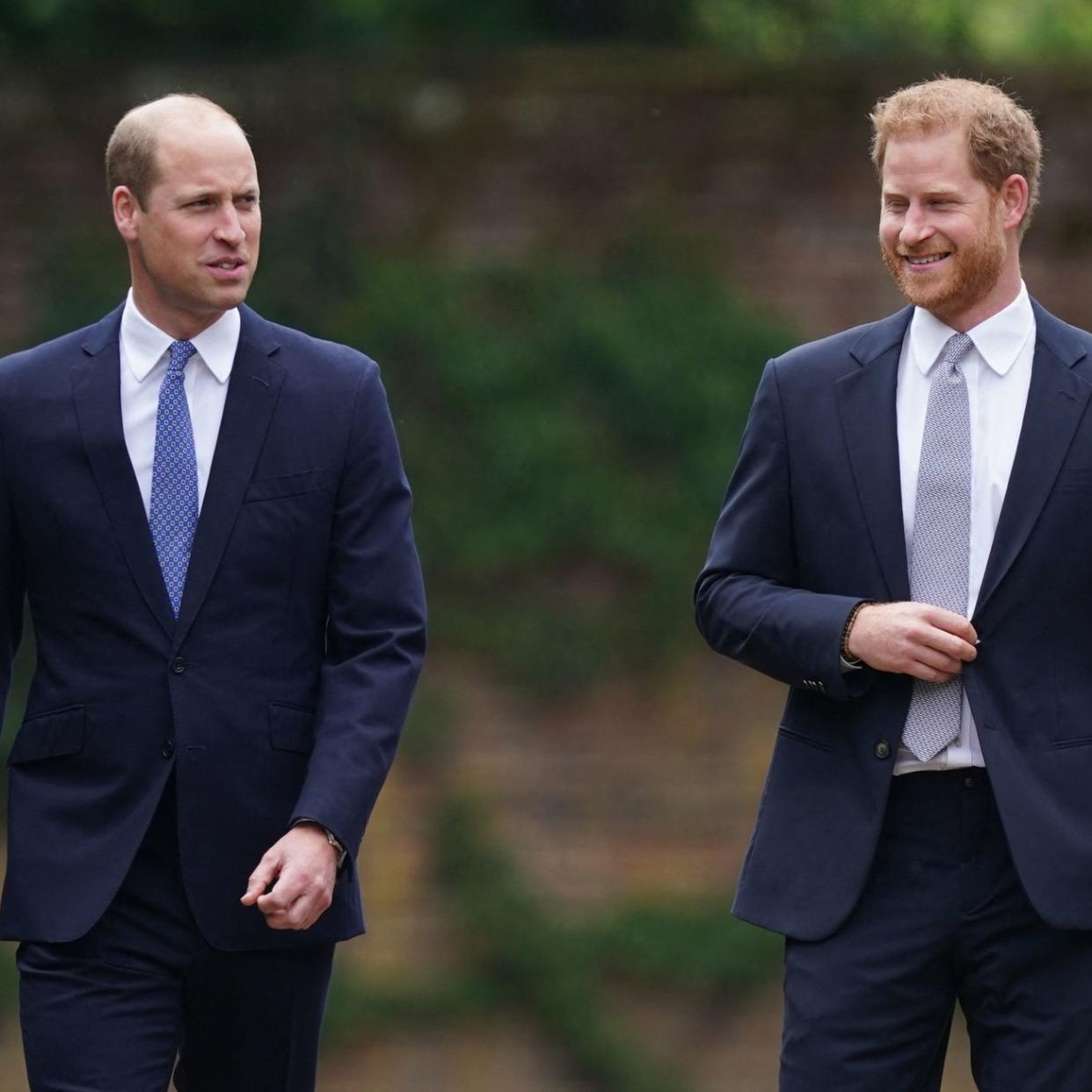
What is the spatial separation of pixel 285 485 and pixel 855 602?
3.32 ft

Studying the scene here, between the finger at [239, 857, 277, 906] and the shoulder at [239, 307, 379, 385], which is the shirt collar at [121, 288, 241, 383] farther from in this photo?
the finger at [239, 857, 277, 906]

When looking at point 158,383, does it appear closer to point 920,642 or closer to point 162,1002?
point 162,1002

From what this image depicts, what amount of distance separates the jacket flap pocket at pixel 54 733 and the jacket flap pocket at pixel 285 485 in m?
0.48

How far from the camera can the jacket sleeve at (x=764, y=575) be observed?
412 centimetres

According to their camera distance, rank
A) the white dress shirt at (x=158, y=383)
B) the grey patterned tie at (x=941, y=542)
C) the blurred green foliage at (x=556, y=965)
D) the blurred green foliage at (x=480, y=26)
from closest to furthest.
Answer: the grey patterned tie at (x=941, y=542), the white dress shirt at (x=158, y=383), the blurred green foliage at (x=556, y=965), the blurred green foliage at (x=480, y=26)

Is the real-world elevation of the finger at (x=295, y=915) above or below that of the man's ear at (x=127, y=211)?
below

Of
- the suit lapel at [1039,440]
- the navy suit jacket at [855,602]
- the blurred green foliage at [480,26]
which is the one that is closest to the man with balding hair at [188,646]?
the navy suit jacket at [855,602]

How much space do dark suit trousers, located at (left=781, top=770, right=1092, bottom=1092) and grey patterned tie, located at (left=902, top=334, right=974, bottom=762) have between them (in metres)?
0.09

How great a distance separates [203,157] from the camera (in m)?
4.24

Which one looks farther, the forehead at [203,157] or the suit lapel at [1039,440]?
the forehead at [203,157]

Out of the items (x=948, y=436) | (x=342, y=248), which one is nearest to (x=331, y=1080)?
(x=342, y=248)

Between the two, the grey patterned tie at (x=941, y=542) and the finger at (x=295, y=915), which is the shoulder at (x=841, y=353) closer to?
the grey patterned tie at (x=941, y=542)

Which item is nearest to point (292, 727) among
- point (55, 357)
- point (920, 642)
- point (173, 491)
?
point (173, 491)

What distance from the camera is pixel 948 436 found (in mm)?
4129
